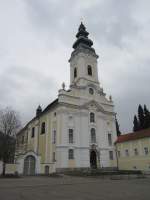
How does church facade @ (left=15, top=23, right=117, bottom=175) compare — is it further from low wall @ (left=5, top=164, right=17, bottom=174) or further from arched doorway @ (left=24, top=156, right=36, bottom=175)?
low wall @ (left=5, top=164, right=17, bottom=174)

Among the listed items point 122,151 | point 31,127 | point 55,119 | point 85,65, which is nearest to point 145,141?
point 122,151

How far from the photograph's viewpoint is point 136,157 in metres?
39.2

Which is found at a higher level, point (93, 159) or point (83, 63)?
point (83, 63)

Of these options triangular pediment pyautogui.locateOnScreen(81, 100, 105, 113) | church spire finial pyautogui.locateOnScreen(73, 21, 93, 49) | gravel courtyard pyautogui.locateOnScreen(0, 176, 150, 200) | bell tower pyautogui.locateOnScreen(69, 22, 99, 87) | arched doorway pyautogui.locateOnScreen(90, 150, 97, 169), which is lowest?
gravel courtyard pyautogui.locateOnScreen(0, 176, 150, 200)

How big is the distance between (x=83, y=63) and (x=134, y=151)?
21.1 meters

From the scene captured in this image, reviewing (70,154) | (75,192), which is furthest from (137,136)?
(75,192)

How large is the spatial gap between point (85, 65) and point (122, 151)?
65.5 feet

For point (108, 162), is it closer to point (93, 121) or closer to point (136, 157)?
point (136, 157)

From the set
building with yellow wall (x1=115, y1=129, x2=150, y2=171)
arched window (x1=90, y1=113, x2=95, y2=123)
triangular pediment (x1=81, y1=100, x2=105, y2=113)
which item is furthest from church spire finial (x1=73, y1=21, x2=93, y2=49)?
building with yellow wall (x1=115, y1=129, x2=150, y2=171)

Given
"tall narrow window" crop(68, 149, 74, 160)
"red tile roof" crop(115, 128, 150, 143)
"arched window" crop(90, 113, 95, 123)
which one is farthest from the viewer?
"arched window" crop(90, 113, 95, 123)

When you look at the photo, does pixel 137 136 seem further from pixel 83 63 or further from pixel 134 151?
pixel 83 63

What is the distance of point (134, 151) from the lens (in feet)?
131

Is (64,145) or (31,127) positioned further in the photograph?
(31,127)

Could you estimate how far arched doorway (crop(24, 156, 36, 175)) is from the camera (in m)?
34.8
